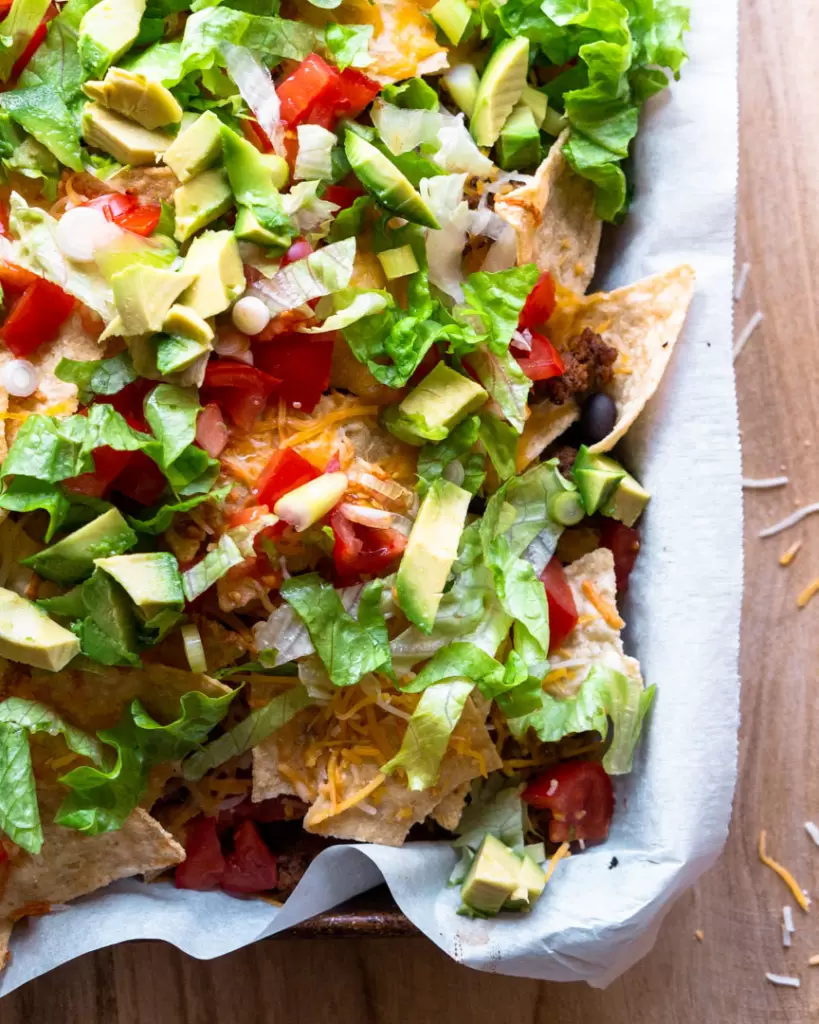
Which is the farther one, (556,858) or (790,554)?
(790,554)

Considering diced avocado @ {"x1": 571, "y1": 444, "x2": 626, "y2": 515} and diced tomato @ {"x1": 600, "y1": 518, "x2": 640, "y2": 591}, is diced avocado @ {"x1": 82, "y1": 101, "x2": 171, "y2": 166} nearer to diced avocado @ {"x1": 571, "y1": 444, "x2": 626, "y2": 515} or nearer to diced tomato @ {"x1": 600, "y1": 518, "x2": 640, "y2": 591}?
diced avocado @ {"x1": 571, "y1": 444, "x2": 626, "y2": 515}

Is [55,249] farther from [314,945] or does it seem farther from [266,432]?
[314,945]

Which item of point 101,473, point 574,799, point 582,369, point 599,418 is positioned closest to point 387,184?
point 582,369

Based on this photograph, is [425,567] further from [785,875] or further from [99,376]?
[785,875]

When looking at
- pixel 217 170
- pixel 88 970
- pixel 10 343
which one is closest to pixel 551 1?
pixel 217 170

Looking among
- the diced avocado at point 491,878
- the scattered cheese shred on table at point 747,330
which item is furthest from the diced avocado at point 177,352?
the scattered cheese shred on table at point 747,330

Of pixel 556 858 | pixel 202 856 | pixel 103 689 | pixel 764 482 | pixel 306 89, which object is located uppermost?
pixel 306 89

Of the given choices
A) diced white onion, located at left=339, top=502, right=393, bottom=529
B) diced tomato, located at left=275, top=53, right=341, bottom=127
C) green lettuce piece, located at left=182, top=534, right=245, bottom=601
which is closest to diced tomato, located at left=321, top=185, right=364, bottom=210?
diced tomato, located at left=275, top=53, right=341, bottom=127
